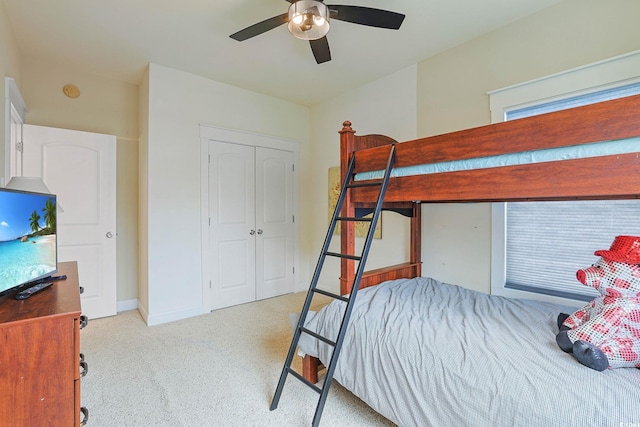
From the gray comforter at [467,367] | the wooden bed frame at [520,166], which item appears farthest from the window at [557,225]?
the wooden bed frame at [520,166]

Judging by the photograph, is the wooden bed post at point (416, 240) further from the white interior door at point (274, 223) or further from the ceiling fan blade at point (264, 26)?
the white interior door at point (274, 223)

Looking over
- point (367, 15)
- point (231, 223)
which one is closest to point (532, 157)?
point (367, 15)

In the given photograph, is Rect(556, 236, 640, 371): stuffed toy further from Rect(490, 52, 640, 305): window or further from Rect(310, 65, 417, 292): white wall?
Rect(310, 65, 417, 292): white wall

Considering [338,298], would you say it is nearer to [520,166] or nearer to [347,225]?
[347,225]

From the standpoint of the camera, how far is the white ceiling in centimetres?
229

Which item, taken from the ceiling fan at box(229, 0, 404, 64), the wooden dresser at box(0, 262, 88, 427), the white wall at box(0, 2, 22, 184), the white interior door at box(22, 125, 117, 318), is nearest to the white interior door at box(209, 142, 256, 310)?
the white interior door at box(22, 125, 117, 318)

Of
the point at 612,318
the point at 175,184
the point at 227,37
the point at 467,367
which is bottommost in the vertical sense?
the point at 467,367

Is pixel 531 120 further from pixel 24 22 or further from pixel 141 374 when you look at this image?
pixel 24 22

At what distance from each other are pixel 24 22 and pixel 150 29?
3.19 feet

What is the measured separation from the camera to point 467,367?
1.29 metres

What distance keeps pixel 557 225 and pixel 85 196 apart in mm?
4422

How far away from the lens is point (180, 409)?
6.10ft

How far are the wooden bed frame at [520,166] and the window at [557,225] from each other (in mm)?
556

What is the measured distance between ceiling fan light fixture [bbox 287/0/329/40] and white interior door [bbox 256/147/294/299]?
217 centimetres
